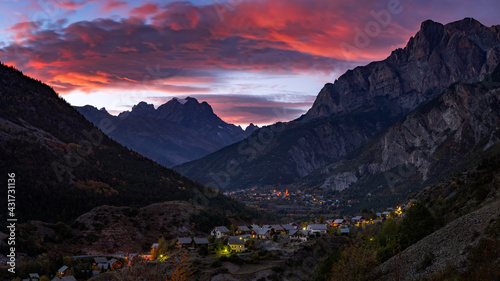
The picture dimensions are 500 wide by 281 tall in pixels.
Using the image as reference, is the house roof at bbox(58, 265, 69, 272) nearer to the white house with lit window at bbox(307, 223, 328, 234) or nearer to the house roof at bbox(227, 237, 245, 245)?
the house roof at bbox(227, 237, 245, 245)

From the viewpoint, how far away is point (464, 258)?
98.0 feet

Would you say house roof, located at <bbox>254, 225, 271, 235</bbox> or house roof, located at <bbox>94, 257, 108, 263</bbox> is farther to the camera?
house roof, located at <bbox>254, 225, 271, 235</bbox>

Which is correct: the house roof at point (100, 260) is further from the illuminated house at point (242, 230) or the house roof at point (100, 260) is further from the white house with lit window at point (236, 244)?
the illuminated house at point (242, 230)

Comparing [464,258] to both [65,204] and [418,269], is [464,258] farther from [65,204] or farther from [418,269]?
[65,204]

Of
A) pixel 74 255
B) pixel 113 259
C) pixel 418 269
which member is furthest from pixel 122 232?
pixel 418 269

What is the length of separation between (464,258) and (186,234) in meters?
82.8

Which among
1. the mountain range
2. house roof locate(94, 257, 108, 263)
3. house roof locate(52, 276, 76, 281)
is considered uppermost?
the mountain range

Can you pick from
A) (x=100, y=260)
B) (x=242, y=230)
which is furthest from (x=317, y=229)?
(x=100, y=260)

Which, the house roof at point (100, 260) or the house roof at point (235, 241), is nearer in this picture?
the house roof at point (100, 260)

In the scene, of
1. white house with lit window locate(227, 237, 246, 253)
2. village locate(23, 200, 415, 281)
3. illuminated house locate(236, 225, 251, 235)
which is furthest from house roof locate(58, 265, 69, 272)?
illuminated house locate(236, 225, 251, 235)

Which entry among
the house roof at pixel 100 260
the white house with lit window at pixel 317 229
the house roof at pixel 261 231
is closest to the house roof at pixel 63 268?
the house roof at pixel 100 260

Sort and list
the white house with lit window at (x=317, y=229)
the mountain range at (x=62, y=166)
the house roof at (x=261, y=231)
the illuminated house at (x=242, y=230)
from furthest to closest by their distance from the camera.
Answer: the mountain range at (x=62, y=166)
the illuminated house at (x=242, y=230)
the white house with lit window at (x=317, y=229)
the house roof at (x=261, y=231)

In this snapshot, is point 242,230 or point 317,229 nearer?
point 317,229

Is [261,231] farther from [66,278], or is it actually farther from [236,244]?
[66,278]
